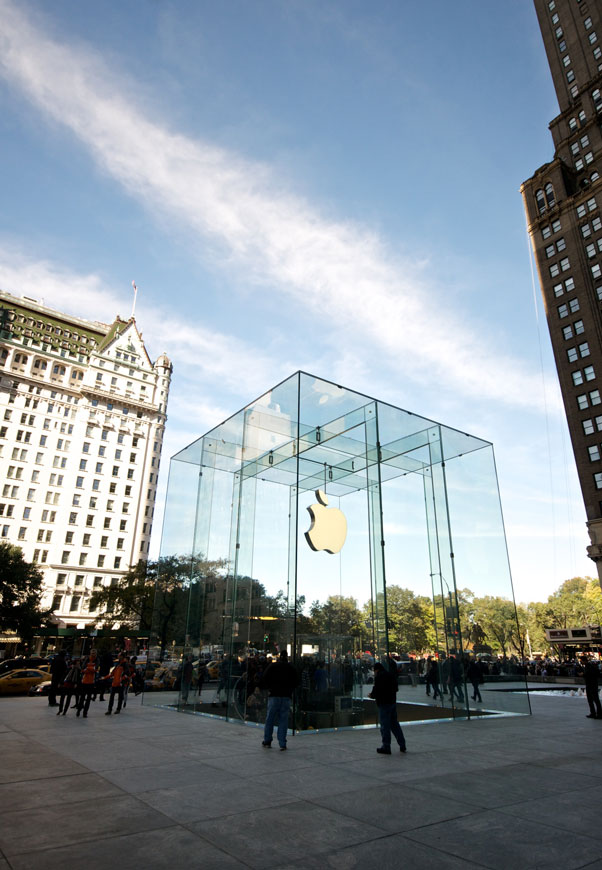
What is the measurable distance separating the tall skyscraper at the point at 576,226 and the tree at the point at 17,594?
51.0 metres

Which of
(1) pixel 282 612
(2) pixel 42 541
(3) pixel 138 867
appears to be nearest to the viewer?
(3) pixel 138 867

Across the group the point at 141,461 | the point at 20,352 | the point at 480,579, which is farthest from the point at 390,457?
the point at 20,352

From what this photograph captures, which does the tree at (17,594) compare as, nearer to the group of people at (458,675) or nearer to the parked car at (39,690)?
the parked car at (39,690)

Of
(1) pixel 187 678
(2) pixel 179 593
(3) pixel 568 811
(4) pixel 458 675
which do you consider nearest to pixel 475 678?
(4) pixel 458 675

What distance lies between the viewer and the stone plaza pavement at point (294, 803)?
4.53 meters

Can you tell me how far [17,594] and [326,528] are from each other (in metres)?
42.1

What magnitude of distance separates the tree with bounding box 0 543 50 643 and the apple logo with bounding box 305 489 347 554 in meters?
39.8

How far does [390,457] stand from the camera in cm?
1767

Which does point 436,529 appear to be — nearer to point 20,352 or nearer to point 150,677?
point 150,677

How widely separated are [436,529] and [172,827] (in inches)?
539

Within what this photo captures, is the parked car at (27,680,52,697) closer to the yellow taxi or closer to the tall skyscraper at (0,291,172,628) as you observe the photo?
the yellow taxi

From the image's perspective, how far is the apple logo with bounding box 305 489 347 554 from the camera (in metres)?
13.8

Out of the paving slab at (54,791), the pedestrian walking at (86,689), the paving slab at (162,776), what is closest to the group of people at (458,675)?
the paving slab at (162,776)

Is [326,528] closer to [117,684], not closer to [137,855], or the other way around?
[117,684]
